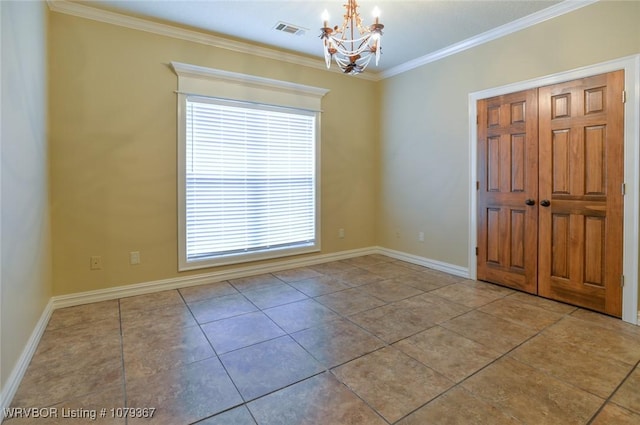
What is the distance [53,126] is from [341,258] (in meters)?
3.64

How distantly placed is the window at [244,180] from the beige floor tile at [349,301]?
3.93 feet

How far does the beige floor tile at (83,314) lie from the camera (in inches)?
→ 103

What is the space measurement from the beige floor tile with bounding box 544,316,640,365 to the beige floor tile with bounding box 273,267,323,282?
2430 millimetres

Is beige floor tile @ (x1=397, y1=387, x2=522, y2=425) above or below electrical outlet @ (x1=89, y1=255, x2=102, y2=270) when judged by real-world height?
below

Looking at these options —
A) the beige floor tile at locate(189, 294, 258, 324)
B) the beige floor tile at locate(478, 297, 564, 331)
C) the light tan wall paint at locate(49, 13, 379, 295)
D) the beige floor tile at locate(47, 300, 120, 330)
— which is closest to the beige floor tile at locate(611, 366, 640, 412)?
the beige floor tile at locate(478, 297, 564, 331)

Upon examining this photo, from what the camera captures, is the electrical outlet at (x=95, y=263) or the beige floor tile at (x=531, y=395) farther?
the electrical outlet at (x=95, y=263)

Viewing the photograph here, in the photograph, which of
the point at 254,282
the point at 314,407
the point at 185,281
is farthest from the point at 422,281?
the point at 185,281

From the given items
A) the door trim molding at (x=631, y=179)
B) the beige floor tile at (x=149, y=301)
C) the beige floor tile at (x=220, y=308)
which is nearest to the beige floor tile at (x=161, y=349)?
the beige floor tile at (x=220, y=308)

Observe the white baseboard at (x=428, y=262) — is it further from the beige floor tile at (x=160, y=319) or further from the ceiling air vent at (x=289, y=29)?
the ceiling air vent at (x=289, y=29)

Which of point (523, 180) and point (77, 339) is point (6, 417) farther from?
point (523, 180)

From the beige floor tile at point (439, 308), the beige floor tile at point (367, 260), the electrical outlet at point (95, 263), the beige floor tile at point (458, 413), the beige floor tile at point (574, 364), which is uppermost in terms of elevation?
the electrical outlet at point (95, 263)

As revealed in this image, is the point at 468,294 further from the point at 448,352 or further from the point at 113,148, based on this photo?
the point at 113,148

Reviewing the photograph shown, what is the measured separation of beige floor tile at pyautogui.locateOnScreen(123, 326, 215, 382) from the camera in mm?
1998

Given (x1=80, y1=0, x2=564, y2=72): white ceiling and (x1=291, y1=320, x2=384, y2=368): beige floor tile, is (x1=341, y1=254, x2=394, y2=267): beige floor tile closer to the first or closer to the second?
(x1=291, y1=320, x2=384, y2=368): beige floor tile
